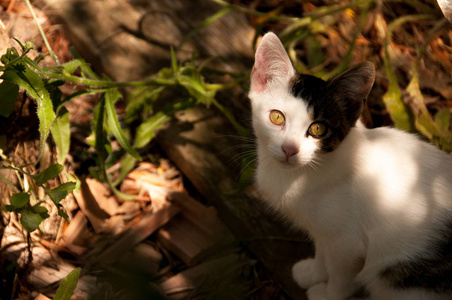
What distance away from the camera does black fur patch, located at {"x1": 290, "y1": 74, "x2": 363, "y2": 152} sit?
75.0 inches

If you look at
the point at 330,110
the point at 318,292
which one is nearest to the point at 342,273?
the point at 318,292

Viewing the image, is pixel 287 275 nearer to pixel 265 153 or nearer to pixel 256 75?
pixel 265 153

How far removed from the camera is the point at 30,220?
6.34ft

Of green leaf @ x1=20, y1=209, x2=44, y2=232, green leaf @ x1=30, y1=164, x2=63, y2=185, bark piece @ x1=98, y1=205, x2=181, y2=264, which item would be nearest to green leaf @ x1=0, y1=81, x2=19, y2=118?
green leaf @ x1=30, y1=164, x2=63, y2=185

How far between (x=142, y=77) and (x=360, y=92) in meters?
1.60

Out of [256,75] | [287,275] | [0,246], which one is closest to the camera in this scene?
[256,75]

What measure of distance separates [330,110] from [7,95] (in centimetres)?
138

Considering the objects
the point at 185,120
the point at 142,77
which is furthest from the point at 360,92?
the point at 142,77

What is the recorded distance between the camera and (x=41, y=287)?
2.20 m

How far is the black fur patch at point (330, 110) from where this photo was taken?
1906 mm

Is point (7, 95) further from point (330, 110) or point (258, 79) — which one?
point (330, 110)

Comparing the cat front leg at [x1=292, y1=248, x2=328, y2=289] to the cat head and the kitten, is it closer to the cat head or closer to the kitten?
the kitten

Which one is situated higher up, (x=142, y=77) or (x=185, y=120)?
(x=142, y=77)

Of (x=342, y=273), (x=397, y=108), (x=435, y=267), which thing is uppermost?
(x=397, y=108)
